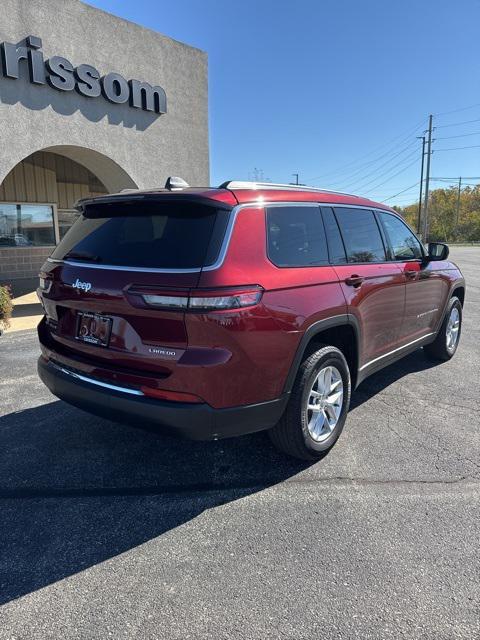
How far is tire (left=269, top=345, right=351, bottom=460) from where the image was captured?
3.02 metres

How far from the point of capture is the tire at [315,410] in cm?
302

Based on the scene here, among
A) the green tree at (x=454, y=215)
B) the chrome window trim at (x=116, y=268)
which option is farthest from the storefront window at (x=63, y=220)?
the green tree at (x=454, y=215)

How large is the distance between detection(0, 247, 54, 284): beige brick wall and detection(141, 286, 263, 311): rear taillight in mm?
10913

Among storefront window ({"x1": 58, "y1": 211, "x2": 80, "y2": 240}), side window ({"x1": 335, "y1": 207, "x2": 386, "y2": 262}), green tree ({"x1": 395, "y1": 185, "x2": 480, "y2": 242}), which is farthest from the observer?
Result: green tree ({"x1": 395, "y1": 185, "x2": 480, "y2": 242})

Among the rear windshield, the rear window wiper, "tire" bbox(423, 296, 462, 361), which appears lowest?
"tire" bbox(423, 296, 462, 361)

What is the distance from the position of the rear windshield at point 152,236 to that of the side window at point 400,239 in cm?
238

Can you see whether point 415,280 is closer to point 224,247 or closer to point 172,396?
point 224,247

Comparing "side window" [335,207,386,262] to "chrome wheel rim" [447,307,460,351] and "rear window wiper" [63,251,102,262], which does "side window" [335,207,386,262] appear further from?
"chrome wheel rim" [447,307,460,351]

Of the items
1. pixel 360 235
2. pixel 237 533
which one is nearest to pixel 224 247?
pixel 237 533

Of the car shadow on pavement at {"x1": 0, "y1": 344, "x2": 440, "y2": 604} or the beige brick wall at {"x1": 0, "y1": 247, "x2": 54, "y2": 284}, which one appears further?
the beige brick wall at {"x1": 0, "y1": 247, "x2": 54, "y2": 284}

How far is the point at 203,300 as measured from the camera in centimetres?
244

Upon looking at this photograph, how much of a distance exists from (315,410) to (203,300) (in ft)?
4.33

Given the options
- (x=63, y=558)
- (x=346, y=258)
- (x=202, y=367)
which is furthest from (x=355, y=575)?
(x=346, y=258)

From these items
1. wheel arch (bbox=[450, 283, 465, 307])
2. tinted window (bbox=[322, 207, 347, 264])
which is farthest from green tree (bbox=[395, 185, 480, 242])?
tinted window (bbox=[322, 207, 347, 264])
